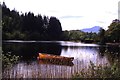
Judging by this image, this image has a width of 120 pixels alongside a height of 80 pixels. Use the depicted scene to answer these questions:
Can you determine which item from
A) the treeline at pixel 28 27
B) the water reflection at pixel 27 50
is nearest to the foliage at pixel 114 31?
the water reflection at pixel 27 50

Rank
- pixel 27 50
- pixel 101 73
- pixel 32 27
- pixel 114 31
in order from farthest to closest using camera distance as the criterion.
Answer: pixel 32 27
pixel 114 31
pixel 27 50
pixel 101 73

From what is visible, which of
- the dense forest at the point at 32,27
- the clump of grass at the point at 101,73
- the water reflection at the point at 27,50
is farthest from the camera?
the dense forest at the point at 32,27

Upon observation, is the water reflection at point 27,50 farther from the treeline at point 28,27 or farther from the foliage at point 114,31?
the treeline at point 28,27

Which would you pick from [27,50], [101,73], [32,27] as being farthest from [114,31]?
[101,73]

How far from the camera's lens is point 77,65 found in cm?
1603

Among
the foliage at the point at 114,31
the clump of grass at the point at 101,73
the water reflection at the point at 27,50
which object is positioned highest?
the foliage at the point at 114,31

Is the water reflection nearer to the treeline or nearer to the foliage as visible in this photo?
the foliage

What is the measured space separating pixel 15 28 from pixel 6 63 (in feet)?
→ 430

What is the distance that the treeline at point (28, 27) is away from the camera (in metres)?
139

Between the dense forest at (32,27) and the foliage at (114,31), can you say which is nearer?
the foliage at (114,31)

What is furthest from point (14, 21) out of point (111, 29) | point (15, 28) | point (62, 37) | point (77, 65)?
point (77, 65)

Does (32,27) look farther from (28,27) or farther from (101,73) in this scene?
(101,73)

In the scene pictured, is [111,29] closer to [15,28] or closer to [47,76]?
[15,28]

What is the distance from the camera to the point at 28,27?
14200 cm
